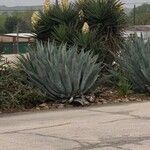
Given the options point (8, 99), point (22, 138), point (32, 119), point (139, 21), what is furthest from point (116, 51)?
point (139, 21)

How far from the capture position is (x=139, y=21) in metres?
61.3

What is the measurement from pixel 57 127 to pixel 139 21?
2050 inches

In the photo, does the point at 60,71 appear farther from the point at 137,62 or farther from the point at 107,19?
the point at 107,19

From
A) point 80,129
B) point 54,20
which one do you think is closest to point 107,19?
point 54,20

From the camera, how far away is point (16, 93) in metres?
12.7

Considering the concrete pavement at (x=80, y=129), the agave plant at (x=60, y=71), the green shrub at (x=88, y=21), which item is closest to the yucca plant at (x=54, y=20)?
the green shrub at (x=88, y=21)

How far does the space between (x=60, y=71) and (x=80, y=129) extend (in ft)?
12.0

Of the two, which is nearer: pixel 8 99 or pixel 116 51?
pixel 8 99

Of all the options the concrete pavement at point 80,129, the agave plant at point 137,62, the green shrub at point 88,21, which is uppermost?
the green shrub at point 88,21

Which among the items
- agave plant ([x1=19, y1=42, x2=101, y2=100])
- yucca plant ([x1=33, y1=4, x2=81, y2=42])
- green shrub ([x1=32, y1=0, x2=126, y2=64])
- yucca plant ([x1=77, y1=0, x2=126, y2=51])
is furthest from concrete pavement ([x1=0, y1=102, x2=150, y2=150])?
yucca plant ([x1=33, y1=4, x2=81, y2=42])

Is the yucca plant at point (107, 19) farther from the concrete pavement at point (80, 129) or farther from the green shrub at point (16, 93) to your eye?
the concrete pavement at point (80, 129)

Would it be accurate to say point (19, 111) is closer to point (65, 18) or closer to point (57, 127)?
point (57, 127)

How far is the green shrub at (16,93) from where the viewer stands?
12.5 meters

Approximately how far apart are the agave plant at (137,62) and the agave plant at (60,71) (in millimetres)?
Result: 1237
